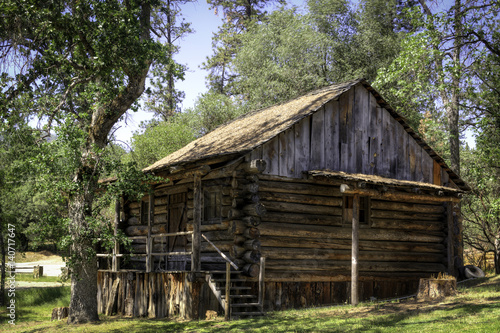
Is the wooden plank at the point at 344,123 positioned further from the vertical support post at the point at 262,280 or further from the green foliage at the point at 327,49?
the green foliage at the point at 327,49

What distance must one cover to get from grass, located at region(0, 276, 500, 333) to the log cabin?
851 millimetres

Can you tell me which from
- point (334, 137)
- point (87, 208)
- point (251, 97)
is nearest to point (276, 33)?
point (251, 97)

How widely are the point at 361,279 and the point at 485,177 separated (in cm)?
696

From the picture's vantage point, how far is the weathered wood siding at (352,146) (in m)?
15.0

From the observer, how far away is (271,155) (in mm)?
14539

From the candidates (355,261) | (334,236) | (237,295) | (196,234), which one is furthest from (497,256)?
(196,234)

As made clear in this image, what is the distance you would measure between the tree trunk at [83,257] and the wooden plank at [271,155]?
14.8 ft

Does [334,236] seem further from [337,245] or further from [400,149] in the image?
[400,149]

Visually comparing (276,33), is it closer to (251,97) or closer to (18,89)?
(251,97)

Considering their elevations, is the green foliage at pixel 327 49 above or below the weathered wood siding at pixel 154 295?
above

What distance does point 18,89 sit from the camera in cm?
1341

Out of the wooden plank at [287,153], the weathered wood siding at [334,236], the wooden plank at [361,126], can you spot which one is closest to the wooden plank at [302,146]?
the wooden plank at [287,153]

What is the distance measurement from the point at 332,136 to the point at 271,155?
103 inches

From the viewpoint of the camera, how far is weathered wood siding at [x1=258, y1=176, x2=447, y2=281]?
14.6m
